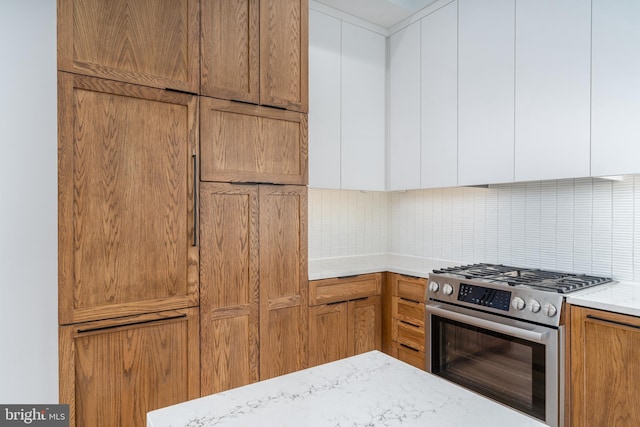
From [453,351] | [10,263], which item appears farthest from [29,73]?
[453,351]

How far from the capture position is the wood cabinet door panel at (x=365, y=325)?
8.57 ft

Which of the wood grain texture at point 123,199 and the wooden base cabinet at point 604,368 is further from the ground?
the wood grain texture at point 123,199

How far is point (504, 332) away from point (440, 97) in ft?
5.27

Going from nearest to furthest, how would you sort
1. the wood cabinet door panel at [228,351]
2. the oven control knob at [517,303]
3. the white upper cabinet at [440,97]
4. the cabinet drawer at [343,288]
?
the oven control knob at [517,303] < the wood cabinet door panel at [228,351] < the cabinet drawer at [343,288] < the white upper cabinet at [440,97]

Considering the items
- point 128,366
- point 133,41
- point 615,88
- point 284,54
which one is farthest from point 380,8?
point 128,366

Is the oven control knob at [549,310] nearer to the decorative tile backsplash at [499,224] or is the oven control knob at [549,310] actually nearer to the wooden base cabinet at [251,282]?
the decorative tile backsplash at [499,224]

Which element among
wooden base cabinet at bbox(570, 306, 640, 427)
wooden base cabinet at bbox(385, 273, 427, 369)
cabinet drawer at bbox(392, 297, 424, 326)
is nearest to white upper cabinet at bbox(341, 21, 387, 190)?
wooden base cabinet at bbox(385, 273, 427, 369)

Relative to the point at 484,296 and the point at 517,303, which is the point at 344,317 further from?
the point at 517,303

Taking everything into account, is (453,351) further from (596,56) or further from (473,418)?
(596,56)

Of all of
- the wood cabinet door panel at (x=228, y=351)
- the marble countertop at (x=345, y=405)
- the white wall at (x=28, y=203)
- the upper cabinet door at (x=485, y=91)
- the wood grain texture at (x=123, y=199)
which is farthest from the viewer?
the upper cabinet door at (x=485, y=91)

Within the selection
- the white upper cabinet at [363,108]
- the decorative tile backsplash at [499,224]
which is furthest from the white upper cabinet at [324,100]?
the decorative tile backsplash at [499,224]

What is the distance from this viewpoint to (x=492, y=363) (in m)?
2.00

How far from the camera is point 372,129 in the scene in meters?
2.94

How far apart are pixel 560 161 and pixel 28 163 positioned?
2556 mm
